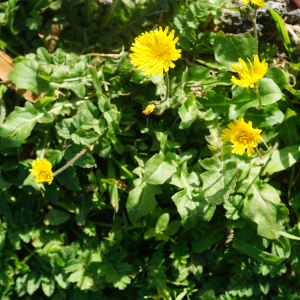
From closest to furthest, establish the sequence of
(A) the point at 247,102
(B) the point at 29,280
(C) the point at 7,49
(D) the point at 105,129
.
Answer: (A) the point at 247,102 → (D) the point at 105,129 → (B) the point at 29,280 → (C) the point at 7,49

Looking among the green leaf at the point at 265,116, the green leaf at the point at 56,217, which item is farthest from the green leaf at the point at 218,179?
the green leaf at the point at 56,217

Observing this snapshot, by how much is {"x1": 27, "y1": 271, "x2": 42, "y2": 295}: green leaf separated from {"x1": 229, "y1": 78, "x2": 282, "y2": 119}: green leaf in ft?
8.26

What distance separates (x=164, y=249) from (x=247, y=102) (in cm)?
169

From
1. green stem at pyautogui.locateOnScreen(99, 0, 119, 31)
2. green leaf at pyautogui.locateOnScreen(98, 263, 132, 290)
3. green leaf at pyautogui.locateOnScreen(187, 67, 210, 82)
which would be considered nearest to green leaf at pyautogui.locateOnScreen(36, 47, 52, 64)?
green stem at pyautogui.locateOnScreen(99, 0, 119, 31)

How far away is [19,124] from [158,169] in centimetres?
139

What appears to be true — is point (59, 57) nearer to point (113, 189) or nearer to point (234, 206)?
point (113, 189)

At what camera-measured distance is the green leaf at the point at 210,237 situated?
116 inches

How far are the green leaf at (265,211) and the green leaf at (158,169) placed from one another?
712 millimetres

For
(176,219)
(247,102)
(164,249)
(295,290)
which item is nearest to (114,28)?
(247,102)

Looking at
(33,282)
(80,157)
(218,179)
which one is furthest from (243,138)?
(33,282)

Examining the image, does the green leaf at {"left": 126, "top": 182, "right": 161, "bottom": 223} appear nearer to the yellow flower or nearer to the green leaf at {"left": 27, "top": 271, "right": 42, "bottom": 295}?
the yellow flower

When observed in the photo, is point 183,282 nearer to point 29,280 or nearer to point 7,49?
point 29,280

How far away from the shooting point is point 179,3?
302 cm

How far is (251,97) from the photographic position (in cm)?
263
